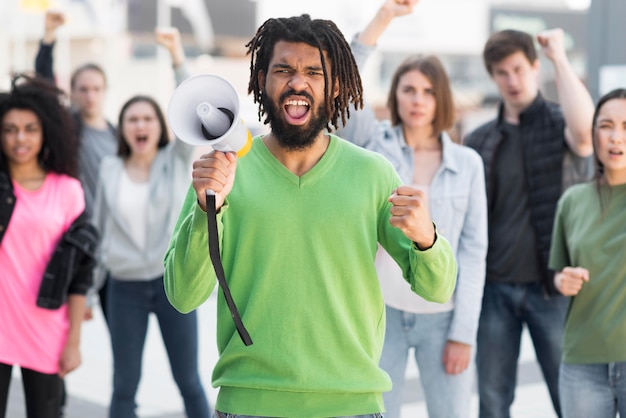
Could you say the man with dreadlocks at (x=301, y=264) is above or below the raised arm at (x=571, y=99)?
below

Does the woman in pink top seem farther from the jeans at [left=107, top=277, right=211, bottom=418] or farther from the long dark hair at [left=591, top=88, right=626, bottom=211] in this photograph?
the long dark hair at [left=591, top=88, right=626, bottom=211]

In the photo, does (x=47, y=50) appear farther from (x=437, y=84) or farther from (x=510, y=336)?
(x=510, y=336)

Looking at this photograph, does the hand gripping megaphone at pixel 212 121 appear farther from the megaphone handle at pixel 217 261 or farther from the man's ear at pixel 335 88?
the man's ear at pixel 335 88

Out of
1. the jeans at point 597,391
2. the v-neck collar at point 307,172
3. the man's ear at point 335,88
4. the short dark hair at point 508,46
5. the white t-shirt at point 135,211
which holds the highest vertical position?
the short dark hair at point 508,46

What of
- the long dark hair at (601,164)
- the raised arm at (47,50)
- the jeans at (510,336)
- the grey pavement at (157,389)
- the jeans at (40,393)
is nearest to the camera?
the long dark hair at (601,164)

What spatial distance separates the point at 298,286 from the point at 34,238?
2.31 meters

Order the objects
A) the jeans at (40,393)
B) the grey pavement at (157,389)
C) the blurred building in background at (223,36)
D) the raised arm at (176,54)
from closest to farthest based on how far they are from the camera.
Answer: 1. the jeans at (40,393)
2. the raised arm at (176,54)
3. the grey pavement at (157,389)
4. the blurred building in background at (223,36)

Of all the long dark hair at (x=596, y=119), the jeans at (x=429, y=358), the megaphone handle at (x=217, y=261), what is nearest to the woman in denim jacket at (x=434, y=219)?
the jeans at (x=429, y=358)

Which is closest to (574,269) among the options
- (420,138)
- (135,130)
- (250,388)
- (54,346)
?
(420,138)

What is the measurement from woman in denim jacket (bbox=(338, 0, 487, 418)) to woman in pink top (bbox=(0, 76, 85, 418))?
4.59 feet

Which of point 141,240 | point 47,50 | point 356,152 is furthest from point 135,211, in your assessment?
point 356,152

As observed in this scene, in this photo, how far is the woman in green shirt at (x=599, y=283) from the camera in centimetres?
408

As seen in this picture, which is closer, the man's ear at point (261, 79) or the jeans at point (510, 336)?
the man's ear at point (261, 79)

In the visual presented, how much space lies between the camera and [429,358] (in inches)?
176
